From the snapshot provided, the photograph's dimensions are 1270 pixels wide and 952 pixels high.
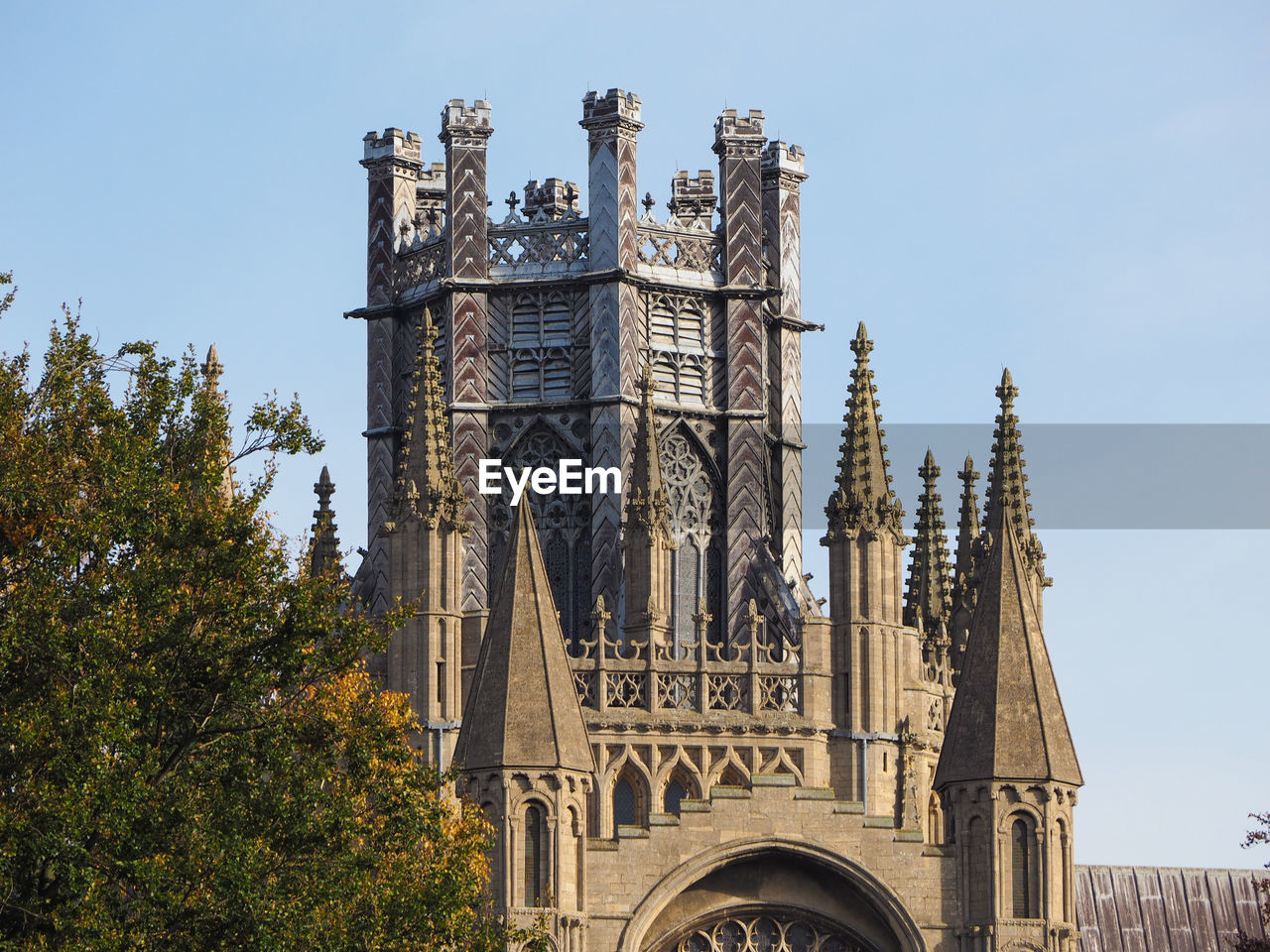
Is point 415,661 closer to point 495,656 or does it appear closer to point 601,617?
point 601,617

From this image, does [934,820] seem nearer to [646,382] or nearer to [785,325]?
[646,382]

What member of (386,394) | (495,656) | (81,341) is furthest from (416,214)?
(81,341)

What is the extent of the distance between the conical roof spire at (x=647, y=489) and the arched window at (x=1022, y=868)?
1239cm

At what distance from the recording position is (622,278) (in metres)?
69.6

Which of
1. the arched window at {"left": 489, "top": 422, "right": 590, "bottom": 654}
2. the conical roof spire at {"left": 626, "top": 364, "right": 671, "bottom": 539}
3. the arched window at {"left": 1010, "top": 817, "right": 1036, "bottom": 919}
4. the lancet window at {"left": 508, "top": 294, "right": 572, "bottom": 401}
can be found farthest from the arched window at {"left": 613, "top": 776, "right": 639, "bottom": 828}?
the lancet window at {"left": 508, "top": 294, "right": 572, "bottom": 401}

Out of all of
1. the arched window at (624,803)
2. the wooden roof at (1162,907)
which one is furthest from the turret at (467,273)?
the wooden roof at (1162,907)

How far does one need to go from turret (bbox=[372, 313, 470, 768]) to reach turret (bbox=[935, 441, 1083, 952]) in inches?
396

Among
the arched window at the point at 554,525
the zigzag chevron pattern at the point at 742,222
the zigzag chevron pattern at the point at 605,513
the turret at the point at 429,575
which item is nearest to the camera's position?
the turret at the point at 429,575

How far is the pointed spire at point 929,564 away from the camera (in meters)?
65.5

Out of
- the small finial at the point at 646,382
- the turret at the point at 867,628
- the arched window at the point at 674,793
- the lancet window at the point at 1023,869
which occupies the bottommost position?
the lancet window at the point at 1023,869

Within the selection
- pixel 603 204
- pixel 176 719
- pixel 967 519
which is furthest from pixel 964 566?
pixel 176 719

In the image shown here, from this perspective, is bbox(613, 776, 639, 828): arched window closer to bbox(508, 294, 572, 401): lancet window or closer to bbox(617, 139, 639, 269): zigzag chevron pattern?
bbox(508, 294, 572, 401): lancet window

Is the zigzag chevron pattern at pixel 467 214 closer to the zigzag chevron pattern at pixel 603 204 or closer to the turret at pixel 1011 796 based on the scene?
the zigzag chevron pattern at pixel 603 204

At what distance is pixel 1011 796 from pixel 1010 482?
1204 centimetres
